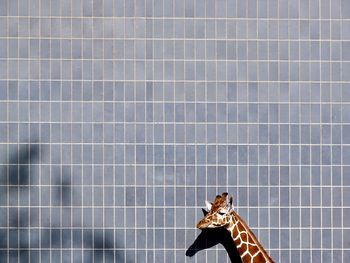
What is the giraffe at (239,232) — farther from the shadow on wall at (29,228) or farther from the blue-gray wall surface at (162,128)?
the shadow on wall at (29,228)

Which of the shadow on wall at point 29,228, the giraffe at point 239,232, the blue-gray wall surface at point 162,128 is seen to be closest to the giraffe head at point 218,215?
the giraffe at point 239,232

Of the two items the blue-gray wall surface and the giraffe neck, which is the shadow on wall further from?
the giraffe neck

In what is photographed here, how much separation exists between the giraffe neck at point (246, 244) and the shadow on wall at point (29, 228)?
2.85 feet

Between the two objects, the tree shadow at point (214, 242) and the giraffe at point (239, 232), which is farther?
the tree shadow at point (214, 242)

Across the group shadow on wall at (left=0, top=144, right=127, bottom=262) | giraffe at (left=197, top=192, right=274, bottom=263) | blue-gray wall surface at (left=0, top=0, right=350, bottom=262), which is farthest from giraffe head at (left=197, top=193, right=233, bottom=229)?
shadow on wall at (left=0, top=144, right=127, bottom=262)

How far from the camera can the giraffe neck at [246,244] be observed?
544cm

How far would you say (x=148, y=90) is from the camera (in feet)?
18.3

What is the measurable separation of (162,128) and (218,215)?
78cm

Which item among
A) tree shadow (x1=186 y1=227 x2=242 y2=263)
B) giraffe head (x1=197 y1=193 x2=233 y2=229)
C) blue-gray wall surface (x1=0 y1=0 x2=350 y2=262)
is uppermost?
blue-gray wall surface (x1=0 y1=0 x2=350 y2=262)

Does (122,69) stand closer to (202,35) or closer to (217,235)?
(202,35)

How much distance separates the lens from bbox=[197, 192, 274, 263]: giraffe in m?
5.42

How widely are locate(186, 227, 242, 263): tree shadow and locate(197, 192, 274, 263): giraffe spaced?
137mm

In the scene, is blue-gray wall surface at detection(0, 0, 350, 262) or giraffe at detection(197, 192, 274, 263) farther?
blue-gray wall surface at detection(0, 0, 350, 262)

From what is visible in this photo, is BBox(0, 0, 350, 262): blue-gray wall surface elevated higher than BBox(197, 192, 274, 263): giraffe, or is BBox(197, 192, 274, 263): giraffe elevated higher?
BBox(0, 0, 350, 262): blue-gray wall surface
